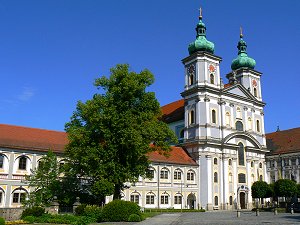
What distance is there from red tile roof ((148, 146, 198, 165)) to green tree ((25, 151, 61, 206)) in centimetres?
1862

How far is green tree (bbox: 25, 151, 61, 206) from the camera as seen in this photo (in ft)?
115

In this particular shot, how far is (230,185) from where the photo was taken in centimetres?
5869

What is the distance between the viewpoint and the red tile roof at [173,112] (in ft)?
215

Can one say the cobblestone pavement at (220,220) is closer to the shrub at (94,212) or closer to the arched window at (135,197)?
the shrub at (94,212)

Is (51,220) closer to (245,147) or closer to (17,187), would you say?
(17,187)

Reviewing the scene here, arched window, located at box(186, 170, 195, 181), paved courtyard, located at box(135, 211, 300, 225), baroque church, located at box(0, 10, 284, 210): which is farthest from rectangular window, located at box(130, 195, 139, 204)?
paved courtyard, located at box(135, 211, 300, 225)

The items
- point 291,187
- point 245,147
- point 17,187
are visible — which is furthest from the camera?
point 245,147

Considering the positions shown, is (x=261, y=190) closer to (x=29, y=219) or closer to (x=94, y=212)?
(x=94, y=212)

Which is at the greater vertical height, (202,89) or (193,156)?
(202,89)

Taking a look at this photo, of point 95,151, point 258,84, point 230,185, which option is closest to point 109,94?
point 95,151

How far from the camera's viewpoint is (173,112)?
68562 mm

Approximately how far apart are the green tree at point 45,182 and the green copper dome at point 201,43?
34156 mm

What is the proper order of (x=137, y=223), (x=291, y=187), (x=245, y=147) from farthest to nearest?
(x=245, y=147) → (x=291, y=187) → (x=137, y=223)

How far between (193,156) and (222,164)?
15.5 ft
